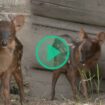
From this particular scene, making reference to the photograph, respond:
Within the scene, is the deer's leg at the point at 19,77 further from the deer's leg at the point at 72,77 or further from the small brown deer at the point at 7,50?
the deer's leg at the point at 72,77

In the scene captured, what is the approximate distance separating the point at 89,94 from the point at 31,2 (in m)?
1.71

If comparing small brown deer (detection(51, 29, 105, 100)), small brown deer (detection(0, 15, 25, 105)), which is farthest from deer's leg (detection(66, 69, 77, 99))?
Answer: small brown deer (detection(0, 15, 25, 105))

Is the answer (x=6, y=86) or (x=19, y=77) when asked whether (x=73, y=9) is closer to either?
(x=19, y=77)

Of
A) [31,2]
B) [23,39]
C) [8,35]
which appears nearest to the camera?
[8,35]

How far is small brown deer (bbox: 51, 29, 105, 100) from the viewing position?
7648 millimetres

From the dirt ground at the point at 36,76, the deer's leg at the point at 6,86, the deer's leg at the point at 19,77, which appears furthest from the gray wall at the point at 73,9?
the deer's leg at the point at 6,86

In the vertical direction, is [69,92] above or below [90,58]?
below

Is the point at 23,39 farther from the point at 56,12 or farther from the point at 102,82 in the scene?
the point at 102,82

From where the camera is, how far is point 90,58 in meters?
7.79

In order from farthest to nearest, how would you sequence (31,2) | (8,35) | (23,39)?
(23,39)
(31,2)
(8,35)

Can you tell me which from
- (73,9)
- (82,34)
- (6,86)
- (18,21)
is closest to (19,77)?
(6,86)

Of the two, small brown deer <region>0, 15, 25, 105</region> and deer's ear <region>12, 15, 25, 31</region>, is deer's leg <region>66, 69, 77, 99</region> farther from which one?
deer's ear <region>12, 15, 25, 31</region>

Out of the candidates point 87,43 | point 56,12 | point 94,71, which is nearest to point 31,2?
point 56,12

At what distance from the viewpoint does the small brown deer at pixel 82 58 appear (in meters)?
7.65
